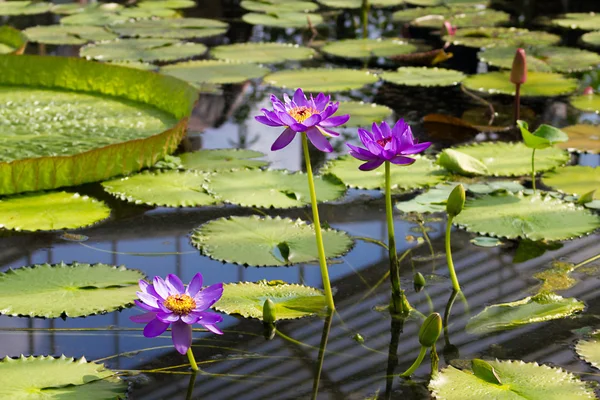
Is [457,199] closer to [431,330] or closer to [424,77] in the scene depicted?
[431,330]

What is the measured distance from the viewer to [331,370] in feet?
5.84

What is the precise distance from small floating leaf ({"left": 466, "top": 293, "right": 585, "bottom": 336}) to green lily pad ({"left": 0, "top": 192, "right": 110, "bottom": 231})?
119 cm

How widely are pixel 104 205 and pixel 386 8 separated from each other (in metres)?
4.03

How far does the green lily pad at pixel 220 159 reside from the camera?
3.03m

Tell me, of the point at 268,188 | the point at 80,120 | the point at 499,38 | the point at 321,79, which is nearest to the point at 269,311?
the point at 268,188

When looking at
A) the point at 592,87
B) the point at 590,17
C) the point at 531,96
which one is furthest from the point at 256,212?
the point at 590,17

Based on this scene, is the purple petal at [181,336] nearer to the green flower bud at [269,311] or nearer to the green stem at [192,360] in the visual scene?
the green stem at [192,360]

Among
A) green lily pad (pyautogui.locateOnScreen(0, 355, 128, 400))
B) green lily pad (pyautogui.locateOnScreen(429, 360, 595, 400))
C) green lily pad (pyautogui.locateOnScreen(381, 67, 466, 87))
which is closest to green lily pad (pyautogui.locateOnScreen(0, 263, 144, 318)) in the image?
green lily pad (pyautogui.locateOnScreen(0, 355, 128, 400))

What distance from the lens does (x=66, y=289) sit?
6.77 ft

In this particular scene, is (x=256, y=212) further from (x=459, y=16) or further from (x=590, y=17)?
(x=590, y=17)

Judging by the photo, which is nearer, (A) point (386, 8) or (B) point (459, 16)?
(B) point (459, 16)

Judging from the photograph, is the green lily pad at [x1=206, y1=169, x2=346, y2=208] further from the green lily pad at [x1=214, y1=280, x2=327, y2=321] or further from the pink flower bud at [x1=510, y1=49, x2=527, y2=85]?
the pink flower bud at [x1=510, y1=49, x2=527, y2=85]

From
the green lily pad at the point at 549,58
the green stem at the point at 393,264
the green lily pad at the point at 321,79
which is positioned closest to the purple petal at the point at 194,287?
the green stem at the point at 393,264

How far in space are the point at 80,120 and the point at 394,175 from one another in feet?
4.01
